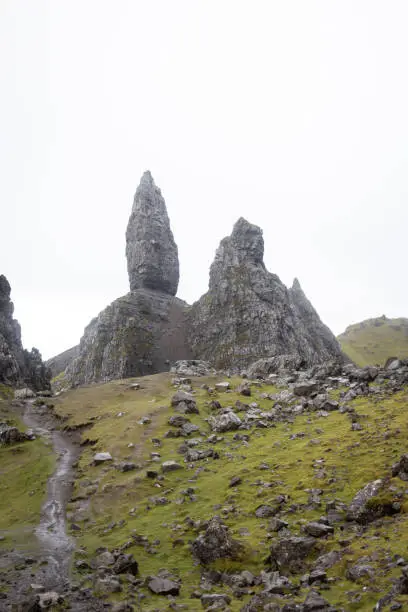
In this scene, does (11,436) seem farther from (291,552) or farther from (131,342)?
(131,342)

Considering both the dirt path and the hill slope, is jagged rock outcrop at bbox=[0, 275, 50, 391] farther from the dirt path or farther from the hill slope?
the hill slope

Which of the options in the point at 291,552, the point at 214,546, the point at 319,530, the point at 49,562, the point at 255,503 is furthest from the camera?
the point at 255,503

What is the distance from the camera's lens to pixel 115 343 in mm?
172875

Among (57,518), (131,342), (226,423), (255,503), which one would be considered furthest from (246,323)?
(255,503)

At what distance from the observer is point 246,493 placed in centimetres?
3098

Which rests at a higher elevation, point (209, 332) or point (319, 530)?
point (209, 332)

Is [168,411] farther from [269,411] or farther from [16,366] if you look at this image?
[16,366]

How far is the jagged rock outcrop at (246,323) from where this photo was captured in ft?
558

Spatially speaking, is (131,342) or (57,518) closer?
(57,518)

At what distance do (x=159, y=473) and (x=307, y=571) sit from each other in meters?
21.5

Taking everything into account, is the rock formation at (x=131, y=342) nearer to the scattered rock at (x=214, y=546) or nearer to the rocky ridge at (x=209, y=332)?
the rocky ridge at (x=209, y=332)

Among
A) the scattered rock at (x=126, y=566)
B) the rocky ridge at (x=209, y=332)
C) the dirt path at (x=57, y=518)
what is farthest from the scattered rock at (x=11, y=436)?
the rocky ridge at (x=209, y=332)

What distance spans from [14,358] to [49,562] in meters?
110

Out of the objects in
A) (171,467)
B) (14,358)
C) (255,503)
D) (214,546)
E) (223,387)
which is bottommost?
(214,546)
